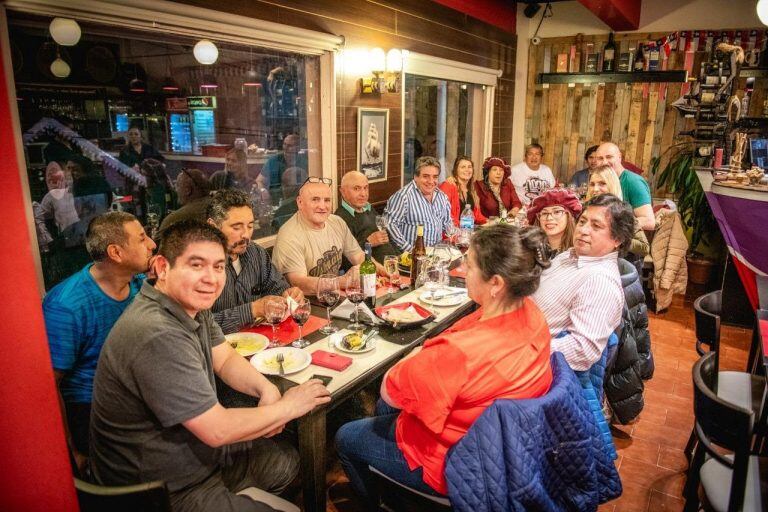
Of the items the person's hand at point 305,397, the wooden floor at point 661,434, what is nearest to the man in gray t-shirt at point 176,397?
the person's hand at point 305,397

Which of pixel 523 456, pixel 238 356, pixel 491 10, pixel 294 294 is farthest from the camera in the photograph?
pixel 491 10

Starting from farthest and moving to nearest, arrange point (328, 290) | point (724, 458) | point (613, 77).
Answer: point (613, 77) → point (328, 290) → point (724, 458)

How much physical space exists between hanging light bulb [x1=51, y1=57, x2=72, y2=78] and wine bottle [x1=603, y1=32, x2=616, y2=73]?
593 centimetres

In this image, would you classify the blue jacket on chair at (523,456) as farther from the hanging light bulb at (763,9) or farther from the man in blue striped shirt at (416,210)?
the hanging light bulb at (763,9)

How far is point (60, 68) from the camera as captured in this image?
2.93m

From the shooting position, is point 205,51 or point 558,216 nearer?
point 558,216

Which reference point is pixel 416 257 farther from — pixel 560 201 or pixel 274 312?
pixel 274 312

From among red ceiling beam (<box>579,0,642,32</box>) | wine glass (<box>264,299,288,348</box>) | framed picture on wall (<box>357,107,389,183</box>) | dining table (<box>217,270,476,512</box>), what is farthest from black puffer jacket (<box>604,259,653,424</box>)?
red ceiling beam (<box>579,0,642,32</box>)

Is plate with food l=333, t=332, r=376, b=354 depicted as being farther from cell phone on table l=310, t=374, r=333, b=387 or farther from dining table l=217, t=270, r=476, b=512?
cell phone on table l=310, t=374, r=333, b=387

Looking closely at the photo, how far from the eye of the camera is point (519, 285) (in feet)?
5.52

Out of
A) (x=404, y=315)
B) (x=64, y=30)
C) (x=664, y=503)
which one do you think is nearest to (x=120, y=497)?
(x=404, y=315)

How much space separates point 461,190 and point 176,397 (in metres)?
4.27

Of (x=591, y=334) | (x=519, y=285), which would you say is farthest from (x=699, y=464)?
(x=519, y=285)

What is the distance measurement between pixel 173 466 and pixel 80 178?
219cm
